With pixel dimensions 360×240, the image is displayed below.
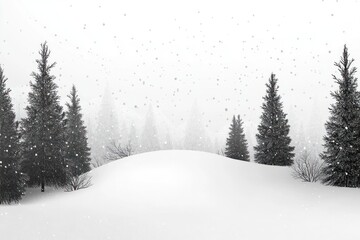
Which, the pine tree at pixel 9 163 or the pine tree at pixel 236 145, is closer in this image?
the pine tree at pixel 9 163

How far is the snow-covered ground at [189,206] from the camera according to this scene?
39.0ft

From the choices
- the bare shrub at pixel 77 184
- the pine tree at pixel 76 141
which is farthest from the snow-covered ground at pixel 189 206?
the pine tree at pixel 76 141

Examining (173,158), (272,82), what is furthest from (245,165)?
(272,82)

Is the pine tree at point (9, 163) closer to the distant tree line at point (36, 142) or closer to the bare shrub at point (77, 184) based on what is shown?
the distant tree line at point (36, 142)

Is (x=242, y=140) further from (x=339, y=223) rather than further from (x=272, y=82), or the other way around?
(x=339, y=223)

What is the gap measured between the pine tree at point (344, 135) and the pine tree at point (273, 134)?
11072 millimetres

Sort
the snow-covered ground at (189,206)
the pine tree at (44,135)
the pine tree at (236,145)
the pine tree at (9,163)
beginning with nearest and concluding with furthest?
the snow-covered ground at (189,206) → the pine tree at (9,163) → the pine tree at (44,135) → the pine tree at (236,145)

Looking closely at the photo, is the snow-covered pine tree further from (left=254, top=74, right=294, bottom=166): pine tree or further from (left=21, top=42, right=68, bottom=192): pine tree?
(left=21, top=42, right=68, bottom=192): pine tree

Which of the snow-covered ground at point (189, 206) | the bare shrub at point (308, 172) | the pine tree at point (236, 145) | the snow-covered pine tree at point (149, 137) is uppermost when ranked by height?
the snow-covered pine tree at point (149, 137)

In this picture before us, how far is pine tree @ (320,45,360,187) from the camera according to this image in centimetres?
1967

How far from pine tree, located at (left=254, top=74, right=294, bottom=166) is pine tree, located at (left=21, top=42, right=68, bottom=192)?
56.1ft

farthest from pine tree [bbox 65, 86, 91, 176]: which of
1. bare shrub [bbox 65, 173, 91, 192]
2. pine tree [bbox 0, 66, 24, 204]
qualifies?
bare shrub [bbox 65, 173, 91, 192]

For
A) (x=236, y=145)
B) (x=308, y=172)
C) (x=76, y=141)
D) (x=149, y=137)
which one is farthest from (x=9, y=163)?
(x=149, y=137)

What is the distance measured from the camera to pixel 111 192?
18062mm
